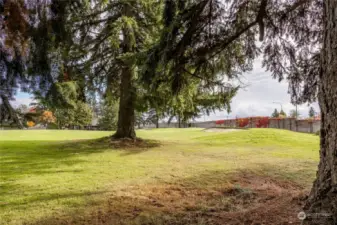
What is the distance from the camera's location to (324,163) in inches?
97.2

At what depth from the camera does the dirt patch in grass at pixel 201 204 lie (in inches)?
133

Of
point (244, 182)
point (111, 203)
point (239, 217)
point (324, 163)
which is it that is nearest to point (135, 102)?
point (244, 182)

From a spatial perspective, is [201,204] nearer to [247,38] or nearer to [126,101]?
[247,38]

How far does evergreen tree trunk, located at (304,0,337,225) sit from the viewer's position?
2.25 meters

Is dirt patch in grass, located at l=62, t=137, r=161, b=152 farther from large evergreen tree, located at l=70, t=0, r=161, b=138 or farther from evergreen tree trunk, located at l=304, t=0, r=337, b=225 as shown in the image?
evergreen tree trunk, located at l=304, t=0, r=337, b=225

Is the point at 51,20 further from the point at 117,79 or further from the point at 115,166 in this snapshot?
the point at 117,79

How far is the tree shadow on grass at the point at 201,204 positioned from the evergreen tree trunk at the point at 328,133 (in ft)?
1.75

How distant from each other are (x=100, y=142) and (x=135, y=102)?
2.04 meters

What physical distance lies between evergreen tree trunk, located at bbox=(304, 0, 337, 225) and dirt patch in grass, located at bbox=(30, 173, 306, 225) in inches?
19.7

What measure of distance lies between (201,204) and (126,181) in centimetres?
174

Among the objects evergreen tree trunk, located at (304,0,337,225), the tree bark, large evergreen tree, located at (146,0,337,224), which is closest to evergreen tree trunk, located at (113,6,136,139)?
the tree bark

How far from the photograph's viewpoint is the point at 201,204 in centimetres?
416

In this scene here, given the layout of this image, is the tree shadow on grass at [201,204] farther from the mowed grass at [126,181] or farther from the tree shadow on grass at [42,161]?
the tree shadow on grass at [42,161]

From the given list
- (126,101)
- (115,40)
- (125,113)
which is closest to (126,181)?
(115,40)
